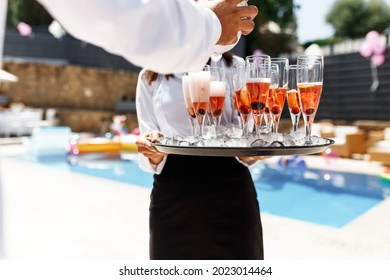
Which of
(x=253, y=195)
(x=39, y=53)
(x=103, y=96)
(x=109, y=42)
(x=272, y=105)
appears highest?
(x=39, y=53)

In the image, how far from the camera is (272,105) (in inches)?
57.1

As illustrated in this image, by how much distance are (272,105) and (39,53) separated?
2136cm

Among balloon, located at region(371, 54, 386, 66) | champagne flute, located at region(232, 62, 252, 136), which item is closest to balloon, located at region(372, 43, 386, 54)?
balloon, located at region(371, 54, 386, 66)

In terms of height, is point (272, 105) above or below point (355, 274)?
above

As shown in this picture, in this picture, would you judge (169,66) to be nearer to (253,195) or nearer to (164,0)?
(164,0)

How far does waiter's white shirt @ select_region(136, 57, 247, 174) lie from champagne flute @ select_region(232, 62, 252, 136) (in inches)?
15.5

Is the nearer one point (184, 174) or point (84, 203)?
point (184, 174)

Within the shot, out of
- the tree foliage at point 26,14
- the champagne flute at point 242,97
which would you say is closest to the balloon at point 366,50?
the champagne flute at point 242,97

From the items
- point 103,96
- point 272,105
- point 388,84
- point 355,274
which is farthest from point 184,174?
point 103,96

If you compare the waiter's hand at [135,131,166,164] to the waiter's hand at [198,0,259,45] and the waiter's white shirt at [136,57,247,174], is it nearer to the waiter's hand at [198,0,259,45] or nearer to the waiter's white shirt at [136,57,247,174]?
the waiter's white shirt at [136,57,247,174]

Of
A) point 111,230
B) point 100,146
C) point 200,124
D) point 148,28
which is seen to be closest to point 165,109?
point 200,124

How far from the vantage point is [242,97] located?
1.42m

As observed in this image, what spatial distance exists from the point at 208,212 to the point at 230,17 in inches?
43.7

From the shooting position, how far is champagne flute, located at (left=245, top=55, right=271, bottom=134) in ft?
4.49
